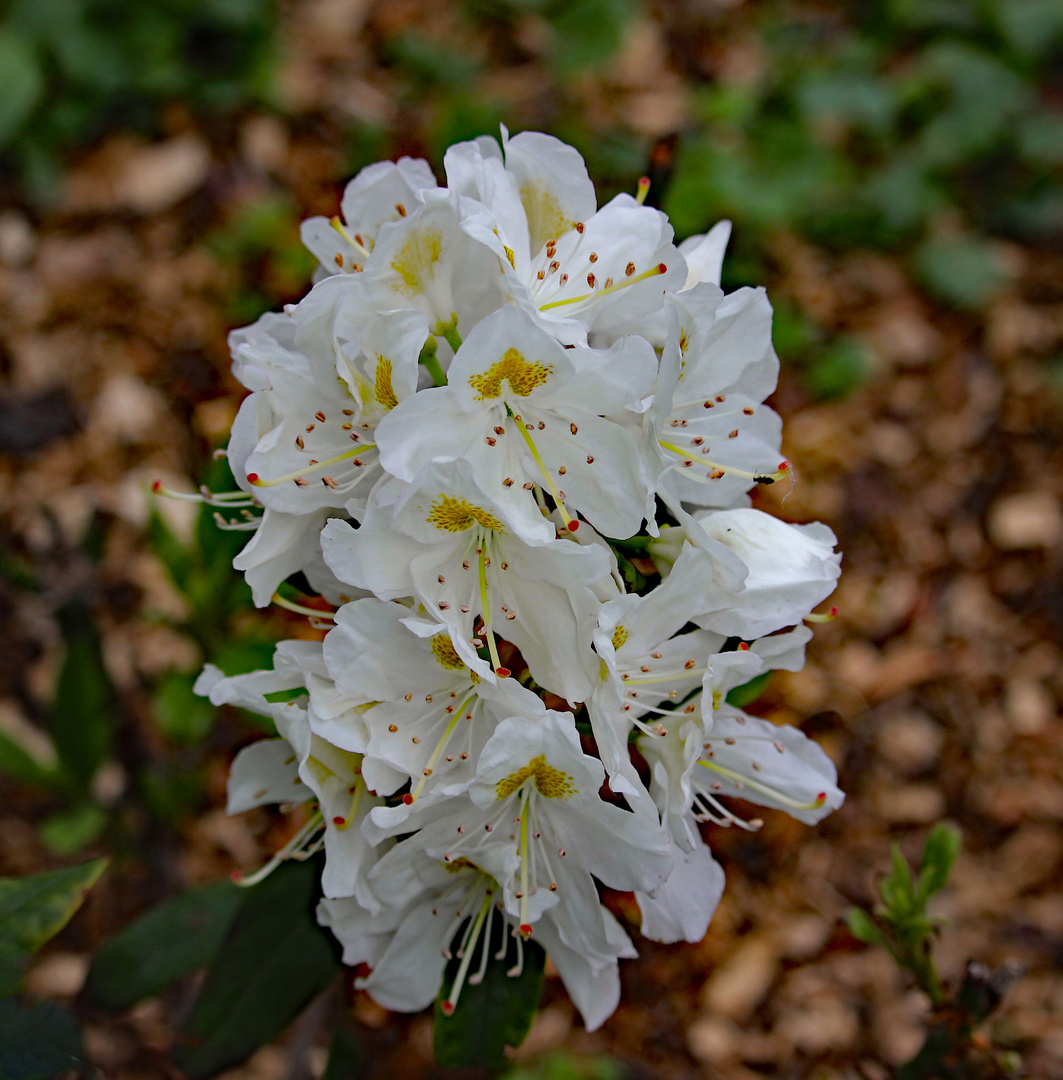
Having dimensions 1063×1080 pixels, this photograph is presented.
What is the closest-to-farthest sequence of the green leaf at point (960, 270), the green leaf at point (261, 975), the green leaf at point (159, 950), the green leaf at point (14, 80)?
the green leaf at point (261, 975) → the green leaf at point (159, 950) → the green leaf at point (14, 80) → the green leaf at point (960, 270)

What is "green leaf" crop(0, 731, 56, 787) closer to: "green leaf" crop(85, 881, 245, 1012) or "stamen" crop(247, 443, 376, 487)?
"green leaf" crop(85, 881, 245, 1012)

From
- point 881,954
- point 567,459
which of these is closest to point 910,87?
point 881,954

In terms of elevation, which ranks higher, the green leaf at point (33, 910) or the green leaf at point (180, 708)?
the green leaf at point (33, 910)

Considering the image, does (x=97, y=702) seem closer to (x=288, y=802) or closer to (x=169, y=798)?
(x=169, y=798)

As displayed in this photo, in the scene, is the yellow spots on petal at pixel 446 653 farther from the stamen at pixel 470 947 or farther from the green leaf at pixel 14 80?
the green leaf at pixel 14 80

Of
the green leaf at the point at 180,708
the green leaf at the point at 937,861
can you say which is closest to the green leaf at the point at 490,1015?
the green leaf at the point at 937,861

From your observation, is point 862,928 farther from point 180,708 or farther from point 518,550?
point 180,708
